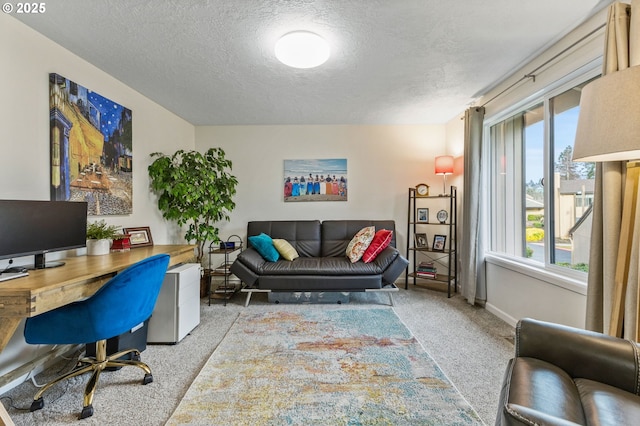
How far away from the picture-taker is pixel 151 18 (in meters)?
1.81

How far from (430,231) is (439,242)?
0.34m

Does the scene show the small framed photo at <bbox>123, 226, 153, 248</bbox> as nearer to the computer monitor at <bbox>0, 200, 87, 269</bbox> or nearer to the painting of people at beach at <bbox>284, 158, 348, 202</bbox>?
the computer monitor at <bbox>0, 200, 87, 269</bbox>

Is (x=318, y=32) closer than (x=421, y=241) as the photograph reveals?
Yes

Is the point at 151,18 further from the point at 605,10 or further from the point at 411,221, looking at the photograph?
the point at 411,221

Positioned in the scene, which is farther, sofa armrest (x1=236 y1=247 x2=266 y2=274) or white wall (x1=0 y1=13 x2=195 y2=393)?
sofa armrest (x1=236 y1=247 x2=266 y2=274)

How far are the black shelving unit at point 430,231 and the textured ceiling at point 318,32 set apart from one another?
1.39 meters

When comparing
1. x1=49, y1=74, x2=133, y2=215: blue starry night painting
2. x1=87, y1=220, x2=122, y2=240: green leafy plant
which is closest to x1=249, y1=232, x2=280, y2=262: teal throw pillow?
x1=49, y1=74, x2=133, y2=215: blue starry night painting

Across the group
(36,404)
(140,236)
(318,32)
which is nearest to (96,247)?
(140,236)

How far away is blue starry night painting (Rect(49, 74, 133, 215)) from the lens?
6.79 feet

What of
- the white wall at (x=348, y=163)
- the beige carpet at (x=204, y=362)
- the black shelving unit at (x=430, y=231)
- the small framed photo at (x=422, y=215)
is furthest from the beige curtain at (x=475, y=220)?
the white wall at (x=348, y=163)

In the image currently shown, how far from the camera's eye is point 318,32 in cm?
197

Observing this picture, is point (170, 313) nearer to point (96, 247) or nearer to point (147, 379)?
point (147, 379)

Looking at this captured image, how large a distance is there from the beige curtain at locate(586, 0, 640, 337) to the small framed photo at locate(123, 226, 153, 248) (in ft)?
11.7

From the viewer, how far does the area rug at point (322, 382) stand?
1.49 metres
